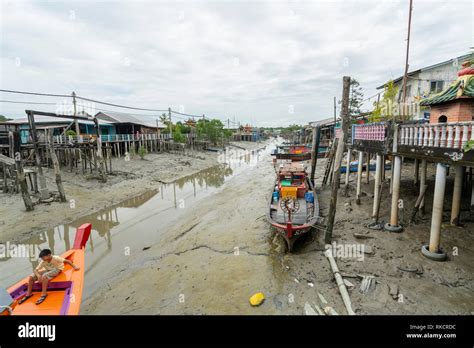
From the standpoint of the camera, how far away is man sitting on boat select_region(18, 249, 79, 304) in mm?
6117

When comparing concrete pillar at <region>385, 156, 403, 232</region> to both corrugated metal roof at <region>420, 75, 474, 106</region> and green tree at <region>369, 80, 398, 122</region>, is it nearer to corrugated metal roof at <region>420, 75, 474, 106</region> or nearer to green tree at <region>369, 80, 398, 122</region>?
corrugated metal roof at <region>420, 75, 474, 106</region>

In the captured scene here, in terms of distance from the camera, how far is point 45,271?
6.42 m

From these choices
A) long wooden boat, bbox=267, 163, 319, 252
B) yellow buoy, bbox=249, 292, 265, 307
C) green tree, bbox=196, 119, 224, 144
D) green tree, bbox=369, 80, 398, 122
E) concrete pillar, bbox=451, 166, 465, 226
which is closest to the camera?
yellow buoy, bbox=249, 292, 265, 307

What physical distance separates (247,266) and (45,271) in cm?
594

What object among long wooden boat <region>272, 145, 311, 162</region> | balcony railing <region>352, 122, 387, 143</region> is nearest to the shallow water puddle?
balcony railing <region>352, 122, 387, 143</region>

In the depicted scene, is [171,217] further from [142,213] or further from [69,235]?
[69,235]

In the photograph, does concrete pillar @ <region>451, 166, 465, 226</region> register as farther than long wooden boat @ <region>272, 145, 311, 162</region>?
No

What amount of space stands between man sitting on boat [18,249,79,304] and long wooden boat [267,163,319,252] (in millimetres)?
6783

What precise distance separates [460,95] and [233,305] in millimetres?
8556

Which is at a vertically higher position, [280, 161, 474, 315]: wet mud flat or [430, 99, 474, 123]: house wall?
[430, 99, 474, 123]: house wall

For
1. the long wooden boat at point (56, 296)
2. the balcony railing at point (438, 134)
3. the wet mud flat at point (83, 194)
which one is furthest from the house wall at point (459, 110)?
the wet mud flat at point (83, 194)

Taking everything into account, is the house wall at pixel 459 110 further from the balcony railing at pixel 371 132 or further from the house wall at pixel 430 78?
the house wall at pixel 430 78

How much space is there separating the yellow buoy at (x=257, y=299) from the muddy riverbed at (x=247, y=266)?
11 cm
